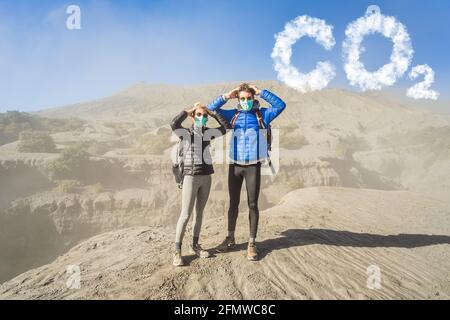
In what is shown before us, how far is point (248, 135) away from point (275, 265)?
2018mm

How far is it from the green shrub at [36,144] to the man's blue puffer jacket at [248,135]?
865 inches

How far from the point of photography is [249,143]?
4.56 m

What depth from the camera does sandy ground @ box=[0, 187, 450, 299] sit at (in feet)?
12.8

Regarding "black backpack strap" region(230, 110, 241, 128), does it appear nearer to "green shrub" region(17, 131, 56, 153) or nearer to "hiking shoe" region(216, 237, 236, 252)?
"hiking shoe" region(216, 237, 236, 252)

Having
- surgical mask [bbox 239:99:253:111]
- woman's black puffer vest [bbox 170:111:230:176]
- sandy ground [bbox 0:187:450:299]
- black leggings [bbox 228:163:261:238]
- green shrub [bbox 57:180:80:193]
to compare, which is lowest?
green shrub [bbox 57:180:80:193]

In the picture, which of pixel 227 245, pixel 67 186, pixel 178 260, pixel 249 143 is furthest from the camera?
pixel 67 186

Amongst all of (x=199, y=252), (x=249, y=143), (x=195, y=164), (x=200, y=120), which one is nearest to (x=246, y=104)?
(x=249, y=143)

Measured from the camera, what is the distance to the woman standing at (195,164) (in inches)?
169

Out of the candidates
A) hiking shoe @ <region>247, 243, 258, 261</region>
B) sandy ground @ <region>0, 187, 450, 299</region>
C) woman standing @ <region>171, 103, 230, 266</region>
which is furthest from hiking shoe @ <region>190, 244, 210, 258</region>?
hiking shoe @ <region>247, 243, 258, 261</region>

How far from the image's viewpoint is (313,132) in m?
35.0

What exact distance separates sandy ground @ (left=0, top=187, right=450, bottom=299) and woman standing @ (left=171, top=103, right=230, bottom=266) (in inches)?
23.8

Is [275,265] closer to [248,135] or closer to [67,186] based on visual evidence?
[248,135]

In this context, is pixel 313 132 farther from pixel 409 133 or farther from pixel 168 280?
pixel 168 280

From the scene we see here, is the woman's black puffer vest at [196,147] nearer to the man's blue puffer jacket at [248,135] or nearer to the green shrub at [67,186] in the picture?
the man's blue puffer jacket at [248,135]
